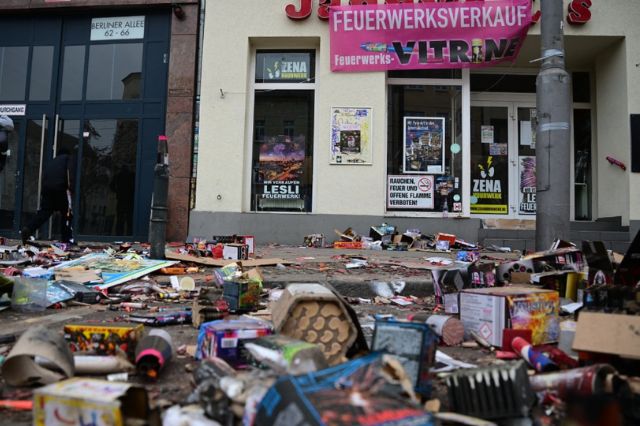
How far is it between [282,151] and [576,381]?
7897 millimetres

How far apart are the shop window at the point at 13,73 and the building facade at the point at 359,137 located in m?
4.77

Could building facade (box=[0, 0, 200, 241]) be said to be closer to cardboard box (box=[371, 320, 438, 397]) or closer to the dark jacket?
the dark jacket

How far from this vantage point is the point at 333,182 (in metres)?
8.64

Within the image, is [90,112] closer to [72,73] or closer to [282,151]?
[72,73]

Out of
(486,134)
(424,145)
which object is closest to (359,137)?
(424,145)

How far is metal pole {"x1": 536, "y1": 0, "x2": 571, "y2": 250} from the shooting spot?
4.68 metres

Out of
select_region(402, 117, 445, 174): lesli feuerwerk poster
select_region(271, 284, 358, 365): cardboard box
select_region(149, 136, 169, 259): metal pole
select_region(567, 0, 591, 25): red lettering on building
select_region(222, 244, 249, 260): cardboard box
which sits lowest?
select_region(271, 284, 358, 365): cardboard box

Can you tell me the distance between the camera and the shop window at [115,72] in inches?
385

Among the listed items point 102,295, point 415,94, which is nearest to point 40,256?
point 102,295

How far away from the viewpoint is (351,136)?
28.4ft

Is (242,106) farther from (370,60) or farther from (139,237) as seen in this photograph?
(139,237)

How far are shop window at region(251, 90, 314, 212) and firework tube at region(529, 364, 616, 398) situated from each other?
720 cm

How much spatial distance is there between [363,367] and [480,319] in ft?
4.78

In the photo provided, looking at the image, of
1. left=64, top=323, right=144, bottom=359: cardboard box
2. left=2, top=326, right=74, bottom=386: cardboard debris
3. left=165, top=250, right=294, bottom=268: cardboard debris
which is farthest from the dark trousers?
left=2, top=326, right=74, bottom=386: cardboard debris
